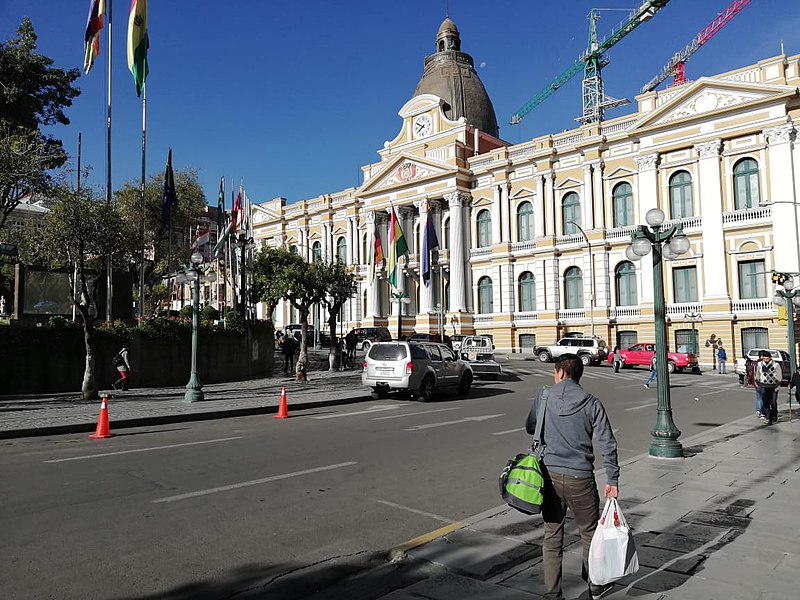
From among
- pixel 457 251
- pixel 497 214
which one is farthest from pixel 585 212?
pixel 457 251

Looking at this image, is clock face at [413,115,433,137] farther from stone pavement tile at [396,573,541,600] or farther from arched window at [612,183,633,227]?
stone pavement tile at [396,573,541,600]

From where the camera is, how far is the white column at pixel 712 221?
3838cm

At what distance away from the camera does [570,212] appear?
4703 centimetres

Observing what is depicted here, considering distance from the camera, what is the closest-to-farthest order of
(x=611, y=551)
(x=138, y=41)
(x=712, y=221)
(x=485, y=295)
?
(x=611, y=551) < (x=138, y=41) < (x=712, y=221) < (x=485, y=295)

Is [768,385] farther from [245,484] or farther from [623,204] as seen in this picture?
[623,204]

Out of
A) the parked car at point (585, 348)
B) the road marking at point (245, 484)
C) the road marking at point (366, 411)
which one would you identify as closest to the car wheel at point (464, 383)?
the road marking at point (366, 411)

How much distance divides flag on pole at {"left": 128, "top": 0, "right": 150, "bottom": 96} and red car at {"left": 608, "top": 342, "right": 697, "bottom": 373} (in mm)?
27000

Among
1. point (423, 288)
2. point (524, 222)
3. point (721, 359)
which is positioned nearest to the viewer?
point (721, 359)

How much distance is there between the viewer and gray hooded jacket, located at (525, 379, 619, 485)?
Answer: 4.25 m

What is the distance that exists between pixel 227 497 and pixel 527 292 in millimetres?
43567

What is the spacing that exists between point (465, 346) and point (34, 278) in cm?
2095

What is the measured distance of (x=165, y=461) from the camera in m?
9.27

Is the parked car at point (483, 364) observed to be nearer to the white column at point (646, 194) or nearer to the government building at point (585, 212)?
the government building at point (585, 212)

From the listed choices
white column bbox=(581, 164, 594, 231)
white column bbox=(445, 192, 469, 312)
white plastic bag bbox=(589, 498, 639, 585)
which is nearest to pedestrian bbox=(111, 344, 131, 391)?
white plastic bag bbox=(589, 498, 639, 585)
